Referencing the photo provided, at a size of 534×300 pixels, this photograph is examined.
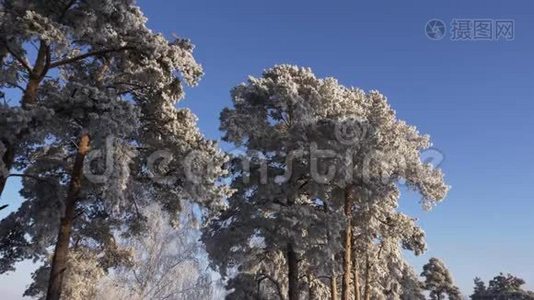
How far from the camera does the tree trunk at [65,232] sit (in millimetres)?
12180

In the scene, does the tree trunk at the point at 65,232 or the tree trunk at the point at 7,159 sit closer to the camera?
the tree trunk at the point at 7,159

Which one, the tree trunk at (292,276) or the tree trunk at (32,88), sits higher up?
the tree trunk at (32,88)

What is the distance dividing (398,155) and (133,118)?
1325 cm

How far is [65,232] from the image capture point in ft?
42.2

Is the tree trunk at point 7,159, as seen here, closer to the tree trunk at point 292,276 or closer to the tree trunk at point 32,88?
the tree trunk at point 32,88

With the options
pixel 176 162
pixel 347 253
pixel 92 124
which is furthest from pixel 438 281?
pixel 92 124

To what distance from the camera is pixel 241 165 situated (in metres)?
17.7

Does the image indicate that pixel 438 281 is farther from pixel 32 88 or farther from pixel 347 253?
pixel 32 88

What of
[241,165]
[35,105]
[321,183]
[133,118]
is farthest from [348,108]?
[35,105]

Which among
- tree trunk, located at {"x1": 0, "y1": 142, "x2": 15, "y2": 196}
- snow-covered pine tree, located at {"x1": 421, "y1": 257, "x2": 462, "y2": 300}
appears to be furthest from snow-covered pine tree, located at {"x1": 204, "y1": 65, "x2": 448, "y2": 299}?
snow-covered pine tree, located at {"x1": 421, "y1": 257, "x2": 462, "y2": 300}

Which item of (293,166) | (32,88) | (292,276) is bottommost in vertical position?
(292,276)

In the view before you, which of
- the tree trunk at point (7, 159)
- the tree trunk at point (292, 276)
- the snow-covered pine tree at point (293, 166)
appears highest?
the snow-covered pine tree at point (293, 166)

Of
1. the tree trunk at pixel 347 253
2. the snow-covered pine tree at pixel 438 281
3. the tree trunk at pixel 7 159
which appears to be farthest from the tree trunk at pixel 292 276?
the snow-covered pine tree at pixel 438 281

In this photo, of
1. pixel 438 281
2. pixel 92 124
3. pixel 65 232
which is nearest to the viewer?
pixel 92 124
